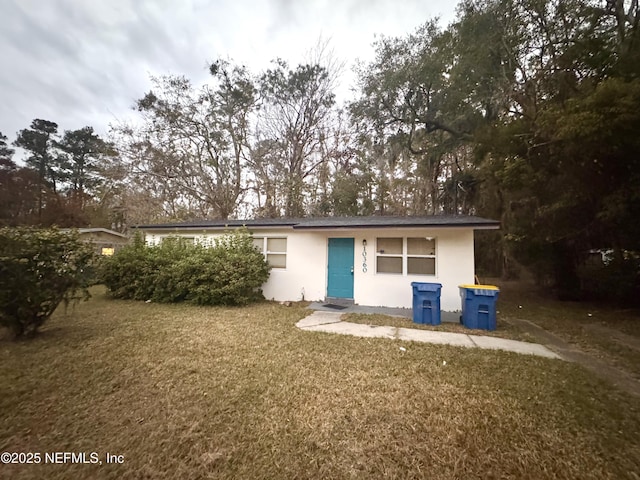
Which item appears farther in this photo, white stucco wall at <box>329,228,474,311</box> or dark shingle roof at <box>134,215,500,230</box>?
white stucco wall at <box>329,228,474,311</box>

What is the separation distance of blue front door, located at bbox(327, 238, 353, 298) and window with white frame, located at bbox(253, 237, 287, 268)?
165cm

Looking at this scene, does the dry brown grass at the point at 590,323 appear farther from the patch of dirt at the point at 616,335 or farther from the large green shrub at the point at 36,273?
the large green shrub at the point at 36,273

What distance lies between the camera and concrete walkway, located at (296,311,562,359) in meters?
4.33

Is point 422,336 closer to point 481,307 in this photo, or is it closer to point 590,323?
point 481,307

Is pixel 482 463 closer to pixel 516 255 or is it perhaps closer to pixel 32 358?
pixel 32 358

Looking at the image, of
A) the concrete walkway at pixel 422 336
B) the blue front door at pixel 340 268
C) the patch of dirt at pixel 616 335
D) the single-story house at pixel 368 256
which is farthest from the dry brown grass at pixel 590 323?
the blue front door at pixel 340 268

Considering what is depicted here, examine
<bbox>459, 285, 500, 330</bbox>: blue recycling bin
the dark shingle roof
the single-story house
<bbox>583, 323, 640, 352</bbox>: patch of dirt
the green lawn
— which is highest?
the dark shingle roof

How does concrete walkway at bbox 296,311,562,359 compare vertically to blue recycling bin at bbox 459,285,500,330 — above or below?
below

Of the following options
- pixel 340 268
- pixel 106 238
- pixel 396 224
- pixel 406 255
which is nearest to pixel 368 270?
pixel 340 268

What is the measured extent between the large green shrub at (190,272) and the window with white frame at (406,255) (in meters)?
3.67

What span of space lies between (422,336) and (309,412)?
313 cm

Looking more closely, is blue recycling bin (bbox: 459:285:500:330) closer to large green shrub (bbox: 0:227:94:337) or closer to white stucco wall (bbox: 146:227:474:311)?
white stucco wall (bbox: 146:227:474:311)

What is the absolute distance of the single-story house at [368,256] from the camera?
21.7 feet

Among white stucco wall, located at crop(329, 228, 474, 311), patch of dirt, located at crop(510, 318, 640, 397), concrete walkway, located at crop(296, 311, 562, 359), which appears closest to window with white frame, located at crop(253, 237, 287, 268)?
white stucco wall, located at crop(329, 228, 474, 311)
